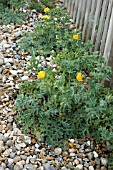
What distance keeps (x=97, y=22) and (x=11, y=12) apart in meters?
1.31

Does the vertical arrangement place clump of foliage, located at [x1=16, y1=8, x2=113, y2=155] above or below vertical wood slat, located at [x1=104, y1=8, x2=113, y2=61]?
below

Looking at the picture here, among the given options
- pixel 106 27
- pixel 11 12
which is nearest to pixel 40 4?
pixel 11 12

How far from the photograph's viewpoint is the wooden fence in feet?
11.7

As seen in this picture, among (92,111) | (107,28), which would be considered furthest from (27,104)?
(107,28)

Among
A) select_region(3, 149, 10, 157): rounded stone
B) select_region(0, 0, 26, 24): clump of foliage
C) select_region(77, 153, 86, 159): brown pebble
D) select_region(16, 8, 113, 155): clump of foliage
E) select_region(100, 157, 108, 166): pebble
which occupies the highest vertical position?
select_region(0, 0, 26, 24): clump of foliage

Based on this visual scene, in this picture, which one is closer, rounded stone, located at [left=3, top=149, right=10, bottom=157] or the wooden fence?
rounded stone, located at [left=3, top=149, right=10, bottom=157]

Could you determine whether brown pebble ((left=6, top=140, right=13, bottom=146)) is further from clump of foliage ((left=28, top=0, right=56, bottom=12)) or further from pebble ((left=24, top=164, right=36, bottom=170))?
clump of foliage ((left=28, top=0, right=56, bottom=12))

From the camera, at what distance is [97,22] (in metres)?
3.95

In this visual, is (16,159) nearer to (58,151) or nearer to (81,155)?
(58,151)

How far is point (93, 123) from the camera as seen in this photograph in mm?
3143

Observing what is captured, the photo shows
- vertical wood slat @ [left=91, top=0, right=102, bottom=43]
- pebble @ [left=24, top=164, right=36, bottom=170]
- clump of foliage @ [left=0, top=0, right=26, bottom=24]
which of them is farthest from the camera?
clump of foliage @ [left=0, top=0, right=26, bottom=24]

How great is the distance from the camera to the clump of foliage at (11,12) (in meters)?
4.69

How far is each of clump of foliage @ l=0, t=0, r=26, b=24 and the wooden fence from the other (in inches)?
27.3

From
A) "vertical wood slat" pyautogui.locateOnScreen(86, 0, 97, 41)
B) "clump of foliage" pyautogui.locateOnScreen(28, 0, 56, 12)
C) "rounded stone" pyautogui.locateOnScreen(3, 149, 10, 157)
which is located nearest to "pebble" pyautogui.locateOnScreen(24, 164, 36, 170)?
"rounded stone" pyautogui.locateOnScreen(3, 149, 10, 157)
